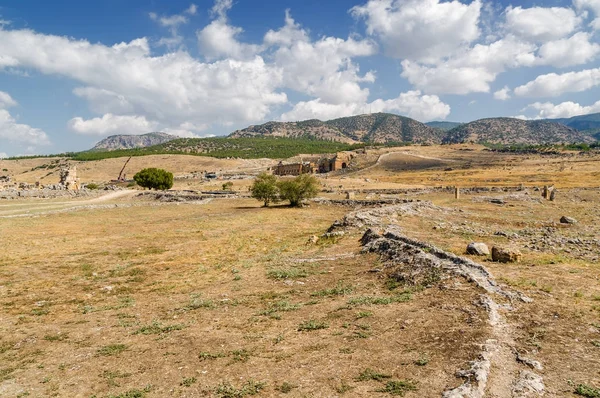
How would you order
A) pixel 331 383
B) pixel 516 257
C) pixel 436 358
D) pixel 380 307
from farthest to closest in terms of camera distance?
pixel 516 257 < pixel 380 307 < pixel 436 358 < pixel 331 383

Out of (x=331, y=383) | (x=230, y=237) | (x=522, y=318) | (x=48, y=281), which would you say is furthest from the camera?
(x=230, y=237)

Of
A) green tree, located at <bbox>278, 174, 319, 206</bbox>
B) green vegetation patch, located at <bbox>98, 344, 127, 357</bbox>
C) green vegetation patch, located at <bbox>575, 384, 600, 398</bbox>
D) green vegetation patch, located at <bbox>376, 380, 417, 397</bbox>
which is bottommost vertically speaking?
green vegetation patch, located at <bbox>98, 344, 127, 357</bbox>

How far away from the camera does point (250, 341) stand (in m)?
10.6

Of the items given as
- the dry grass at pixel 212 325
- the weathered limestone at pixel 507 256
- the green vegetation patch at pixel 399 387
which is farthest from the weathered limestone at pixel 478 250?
the green vegetation patch at pixel 399 387

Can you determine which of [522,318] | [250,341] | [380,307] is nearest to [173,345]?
[250,341]

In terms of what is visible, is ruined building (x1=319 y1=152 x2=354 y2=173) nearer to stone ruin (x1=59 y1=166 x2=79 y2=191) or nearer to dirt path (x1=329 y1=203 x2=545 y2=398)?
→ stone ruin (x1=59 y1=166 x2=79 y2=191)

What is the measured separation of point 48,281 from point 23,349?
899cm

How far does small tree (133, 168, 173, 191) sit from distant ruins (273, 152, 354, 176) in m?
56.1

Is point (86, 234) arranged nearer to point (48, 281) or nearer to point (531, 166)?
point (48, 281)

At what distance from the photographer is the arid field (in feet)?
26.2

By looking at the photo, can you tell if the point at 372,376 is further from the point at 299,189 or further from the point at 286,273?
the point at 299,189

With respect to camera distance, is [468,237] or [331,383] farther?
[468,237]

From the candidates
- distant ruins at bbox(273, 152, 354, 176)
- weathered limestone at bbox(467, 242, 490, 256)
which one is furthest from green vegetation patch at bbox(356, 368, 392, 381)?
distant ruins at bbox(273, 152, 354, 176)

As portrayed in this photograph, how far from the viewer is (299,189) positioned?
172 feet
